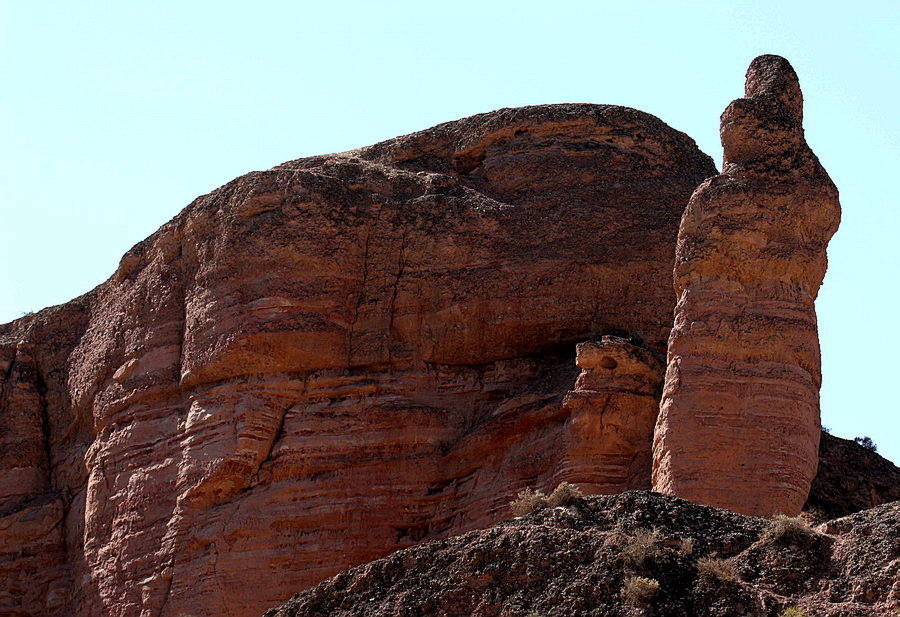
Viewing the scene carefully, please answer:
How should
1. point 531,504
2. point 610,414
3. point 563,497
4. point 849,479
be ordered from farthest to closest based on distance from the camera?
point 610,414 → point 849,479 → point 531,504 → point 563,497

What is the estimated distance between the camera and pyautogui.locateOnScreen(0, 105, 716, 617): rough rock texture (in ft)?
111

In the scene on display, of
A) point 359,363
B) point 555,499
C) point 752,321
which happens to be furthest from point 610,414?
point 555,499

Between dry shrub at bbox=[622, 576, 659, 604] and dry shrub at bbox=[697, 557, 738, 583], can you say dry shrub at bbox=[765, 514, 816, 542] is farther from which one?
dry shrub at bbox=[622, 576, 659, 604]

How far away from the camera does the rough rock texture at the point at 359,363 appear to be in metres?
33.8

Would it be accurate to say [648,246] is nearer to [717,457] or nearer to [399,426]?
[399,426]

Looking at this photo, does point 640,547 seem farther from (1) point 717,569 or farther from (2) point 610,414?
(2) point 610,414

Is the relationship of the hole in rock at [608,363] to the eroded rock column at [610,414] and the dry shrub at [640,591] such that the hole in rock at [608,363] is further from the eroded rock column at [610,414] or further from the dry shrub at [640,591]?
the dry shrub at [640,591]

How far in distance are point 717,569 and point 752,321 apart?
32.7ft

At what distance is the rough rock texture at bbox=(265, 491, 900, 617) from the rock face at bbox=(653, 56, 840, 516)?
6.50 meters

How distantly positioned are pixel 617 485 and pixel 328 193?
361 inches

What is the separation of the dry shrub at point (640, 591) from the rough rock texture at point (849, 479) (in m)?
10.3

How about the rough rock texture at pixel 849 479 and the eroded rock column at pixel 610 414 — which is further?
the eroded rock column at pixel 610 414

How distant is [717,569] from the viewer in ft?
64.7

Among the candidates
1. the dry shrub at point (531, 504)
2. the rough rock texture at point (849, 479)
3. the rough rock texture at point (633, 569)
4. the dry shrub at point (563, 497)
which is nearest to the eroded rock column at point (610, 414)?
the rough rock texture at point (849, 479)
